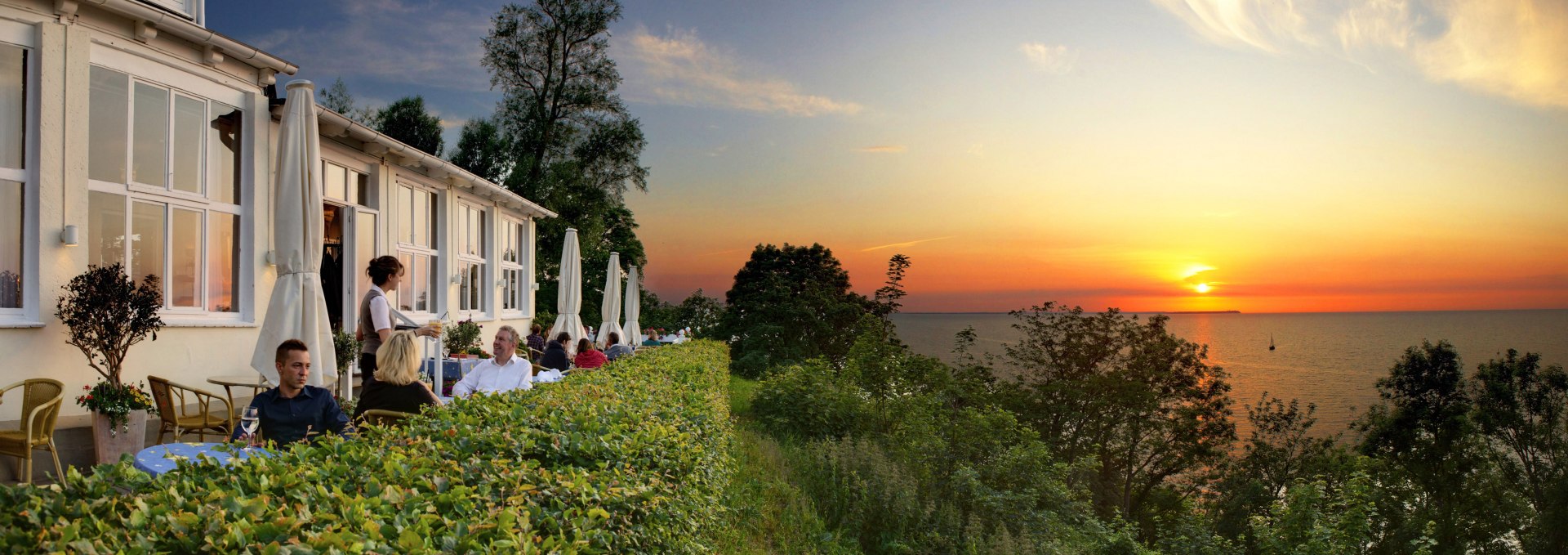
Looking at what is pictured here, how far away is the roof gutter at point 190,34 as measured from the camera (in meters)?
6.39

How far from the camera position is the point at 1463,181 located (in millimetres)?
29250

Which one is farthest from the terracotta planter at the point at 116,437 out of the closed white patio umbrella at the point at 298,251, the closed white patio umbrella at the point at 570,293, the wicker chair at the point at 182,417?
the closed white patio umbrella at the point at 570,293

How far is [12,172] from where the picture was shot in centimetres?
616

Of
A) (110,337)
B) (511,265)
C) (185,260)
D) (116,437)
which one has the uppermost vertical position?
(511,265)

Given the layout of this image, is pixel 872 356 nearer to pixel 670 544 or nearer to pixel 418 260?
pixel 418 260

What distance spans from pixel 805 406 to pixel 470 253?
6920mm

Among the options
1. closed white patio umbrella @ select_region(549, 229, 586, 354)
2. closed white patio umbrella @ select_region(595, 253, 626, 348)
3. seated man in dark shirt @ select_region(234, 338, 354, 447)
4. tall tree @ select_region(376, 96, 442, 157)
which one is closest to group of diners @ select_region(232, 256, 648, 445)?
seated man in dark shirt @ select_region(234, 338, 354, 447)

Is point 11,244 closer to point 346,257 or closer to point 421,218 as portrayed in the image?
point 346,257

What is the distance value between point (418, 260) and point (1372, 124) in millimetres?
32130

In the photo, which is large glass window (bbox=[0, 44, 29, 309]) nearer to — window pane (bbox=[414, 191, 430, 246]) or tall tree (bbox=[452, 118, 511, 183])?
window pane (bbox=[414, 191, 430, 246])

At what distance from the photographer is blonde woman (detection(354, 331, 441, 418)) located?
4.87 meters

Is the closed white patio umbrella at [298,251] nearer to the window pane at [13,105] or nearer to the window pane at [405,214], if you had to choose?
the window pane at [13,105]

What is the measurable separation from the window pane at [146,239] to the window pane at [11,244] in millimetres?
793

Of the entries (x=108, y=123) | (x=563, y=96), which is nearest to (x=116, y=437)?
(x=108, y=123)
